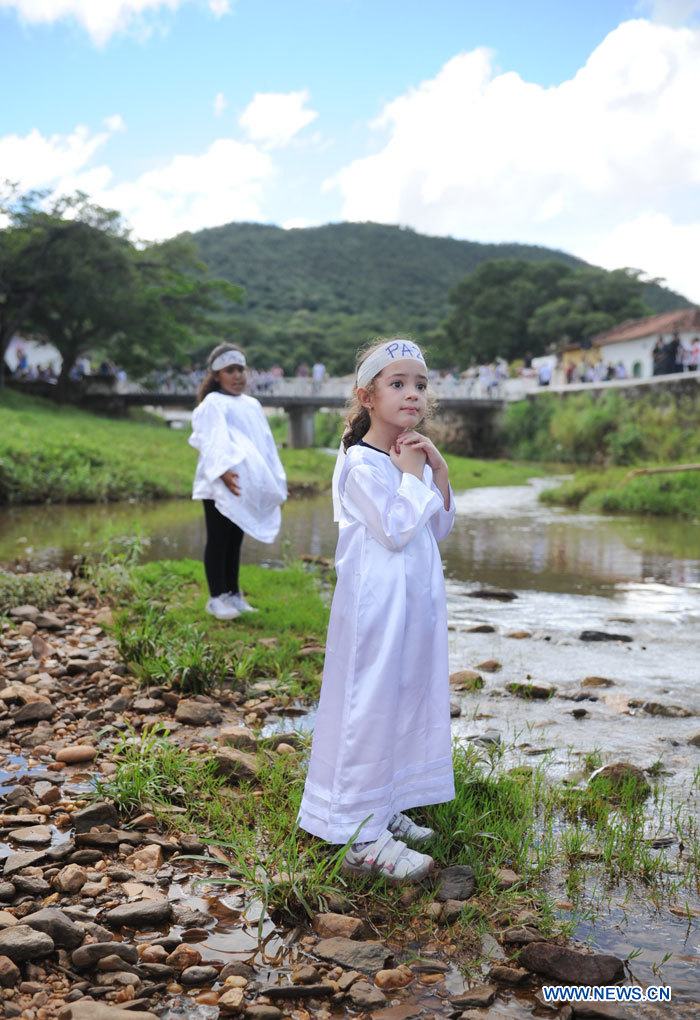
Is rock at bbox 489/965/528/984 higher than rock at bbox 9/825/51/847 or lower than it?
lower

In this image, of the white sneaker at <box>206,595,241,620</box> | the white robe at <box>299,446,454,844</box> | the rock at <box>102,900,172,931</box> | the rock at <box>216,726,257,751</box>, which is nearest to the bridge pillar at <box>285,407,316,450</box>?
the white sneaker at <box>206,595,241,620</box>

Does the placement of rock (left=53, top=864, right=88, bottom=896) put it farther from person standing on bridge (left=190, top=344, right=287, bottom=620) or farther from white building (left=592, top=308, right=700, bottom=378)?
white building (left=592, top=308, right=700, bottom=378)

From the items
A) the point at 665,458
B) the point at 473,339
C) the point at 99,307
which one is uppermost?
the point at 473,339

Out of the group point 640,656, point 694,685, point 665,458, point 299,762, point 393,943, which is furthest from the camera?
point 665,458

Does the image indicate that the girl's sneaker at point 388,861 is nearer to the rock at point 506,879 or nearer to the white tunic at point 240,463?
the rock at point 506,879

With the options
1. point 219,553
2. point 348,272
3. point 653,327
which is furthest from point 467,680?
point 348,272

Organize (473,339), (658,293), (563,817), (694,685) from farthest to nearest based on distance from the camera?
(658,293), (473,339), (694,685), (563,817)

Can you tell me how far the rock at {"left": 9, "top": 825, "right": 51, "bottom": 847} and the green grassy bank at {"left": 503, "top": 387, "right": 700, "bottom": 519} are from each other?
13.9m

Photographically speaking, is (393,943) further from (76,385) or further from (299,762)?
(76,385)

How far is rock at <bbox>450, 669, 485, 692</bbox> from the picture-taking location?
5.46 m

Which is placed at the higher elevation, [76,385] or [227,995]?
[76,385]

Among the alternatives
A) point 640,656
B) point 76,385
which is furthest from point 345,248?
point 640,656

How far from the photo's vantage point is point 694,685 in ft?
18.6

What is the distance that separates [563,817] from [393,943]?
3.77ft
